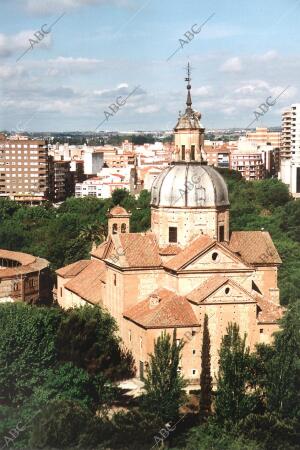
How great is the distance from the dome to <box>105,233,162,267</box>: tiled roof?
1765mm

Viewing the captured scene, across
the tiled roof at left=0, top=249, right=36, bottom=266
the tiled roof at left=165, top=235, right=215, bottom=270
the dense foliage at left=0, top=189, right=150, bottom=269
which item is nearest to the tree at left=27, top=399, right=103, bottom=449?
the tiled roof at left=165, top=235, right=215, bottom=270

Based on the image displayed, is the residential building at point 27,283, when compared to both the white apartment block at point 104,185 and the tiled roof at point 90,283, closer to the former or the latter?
the tiled roof at point 90,283

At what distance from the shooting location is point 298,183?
123875 mm

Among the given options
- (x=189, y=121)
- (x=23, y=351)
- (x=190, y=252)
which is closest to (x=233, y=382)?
(x=190, y=252)

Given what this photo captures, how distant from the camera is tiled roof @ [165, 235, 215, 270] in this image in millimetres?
40719

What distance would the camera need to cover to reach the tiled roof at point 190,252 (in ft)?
134

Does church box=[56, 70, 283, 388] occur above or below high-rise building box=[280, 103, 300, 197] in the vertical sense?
below

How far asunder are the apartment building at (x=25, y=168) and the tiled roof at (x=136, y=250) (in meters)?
80.2

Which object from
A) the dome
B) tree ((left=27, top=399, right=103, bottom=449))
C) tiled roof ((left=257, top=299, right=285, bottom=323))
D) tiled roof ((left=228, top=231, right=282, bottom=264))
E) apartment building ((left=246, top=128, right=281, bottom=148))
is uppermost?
apartment building ((left=246, top=128, right=281, bottom=148))

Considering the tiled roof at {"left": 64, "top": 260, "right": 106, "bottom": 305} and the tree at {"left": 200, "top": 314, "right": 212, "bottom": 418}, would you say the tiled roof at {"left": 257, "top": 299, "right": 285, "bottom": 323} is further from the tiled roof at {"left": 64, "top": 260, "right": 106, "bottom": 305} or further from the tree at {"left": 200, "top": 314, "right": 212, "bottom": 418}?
the tiled roof at {"left": 64, "top": 260, "right": 106, "bottom": 305}

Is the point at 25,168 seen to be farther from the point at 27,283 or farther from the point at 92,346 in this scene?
the point at 92,346

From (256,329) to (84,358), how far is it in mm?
7344

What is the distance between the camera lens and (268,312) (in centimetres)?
4147

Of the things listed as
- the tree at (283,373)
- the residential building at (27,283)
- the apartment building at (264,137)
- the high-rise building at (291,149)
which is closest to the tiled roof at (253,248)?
the tree at (283,373)
